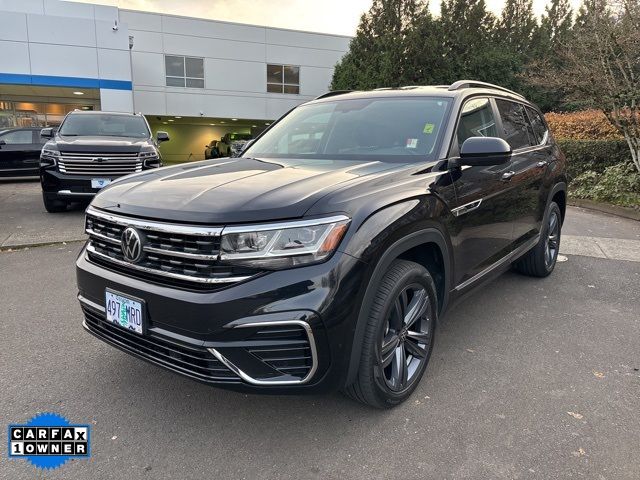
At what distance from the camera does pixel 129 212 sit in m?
2.28

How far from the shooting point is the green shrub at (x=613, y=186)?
9464 millimetres

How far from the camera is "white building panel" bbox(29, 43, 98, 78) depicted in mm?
18922

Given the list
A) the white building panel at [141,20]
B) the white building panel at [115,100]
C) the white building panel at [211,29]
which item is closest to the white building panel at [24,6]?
the white building panel at [141,20]

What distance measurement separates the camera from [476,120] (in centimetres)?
334

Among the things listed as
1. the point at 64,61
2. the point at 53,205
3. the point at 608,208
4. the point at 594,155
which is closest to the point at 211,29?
the point at 64,61

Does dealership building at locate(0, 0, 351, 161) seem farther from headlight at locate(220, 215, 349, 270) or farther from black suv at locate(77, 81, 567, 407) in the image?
headlight at locate(220, 215, 349, 270)

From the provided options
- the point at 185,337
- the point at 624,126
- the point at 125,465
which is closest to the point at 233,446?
the point at 125,465

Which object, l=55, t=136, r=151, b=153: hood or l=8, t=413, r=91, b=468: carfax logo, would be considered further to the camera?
l=55, t=136, r=151, b=153: hood

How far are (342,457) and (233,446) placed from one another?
1.76 ft

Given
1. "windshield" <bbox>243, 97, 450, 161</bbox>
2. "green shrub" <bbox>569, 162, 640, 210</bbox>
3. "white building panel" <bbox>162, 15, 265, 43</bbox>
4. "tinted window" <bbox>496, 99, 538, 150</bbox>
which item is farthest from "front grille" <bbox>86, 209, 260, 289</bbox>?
"white building panel" <bbox>162, 15, 265, 43</bbox>

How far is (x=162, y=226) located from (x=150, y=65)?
24.5 metres

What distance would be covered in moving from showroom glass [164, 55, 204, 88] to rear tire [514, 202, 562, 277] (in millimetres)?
23093

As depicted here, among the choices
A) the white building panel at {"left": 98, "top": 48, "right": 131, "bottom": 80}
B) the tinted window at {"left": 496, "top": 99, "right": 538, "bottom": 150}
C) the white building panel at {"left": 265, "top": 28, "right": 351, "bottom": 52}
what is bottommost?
the tinted window at {"left": 496, "top": 99, "right": 538, "bottom": 150}

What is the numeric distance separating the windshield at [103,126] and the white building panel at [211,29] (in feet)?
57.2
